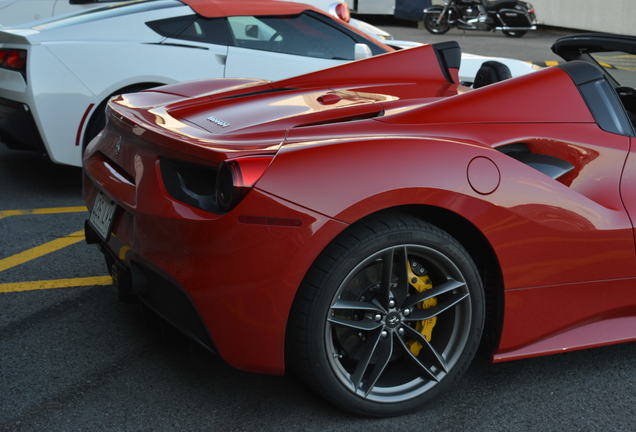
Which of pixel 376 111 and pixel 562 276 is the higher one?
pixel 376 111

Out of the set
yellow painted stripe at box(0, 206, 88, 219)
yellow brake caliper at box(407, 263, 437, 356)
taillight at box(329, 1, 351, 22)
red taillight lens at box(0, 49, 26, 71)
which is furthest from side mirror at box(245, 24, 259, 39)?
yellow brake caliper at box(407, 263, 437, 356)

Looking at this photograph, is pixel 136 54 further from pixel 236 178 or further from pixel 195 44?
pixel 236 178

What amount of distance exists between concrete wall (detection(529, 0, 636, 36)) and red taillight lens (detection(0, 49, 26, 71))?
1669 cm

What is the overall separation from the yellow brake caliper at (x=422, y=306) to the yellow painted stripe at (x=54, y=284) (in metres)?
1.77

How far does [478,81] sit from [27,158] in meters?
4.47

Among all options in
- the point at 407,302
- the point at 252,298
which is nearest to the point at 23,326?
the point at 252,298

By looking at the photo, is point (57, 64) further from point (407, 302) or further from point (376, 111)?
point (407, 302)

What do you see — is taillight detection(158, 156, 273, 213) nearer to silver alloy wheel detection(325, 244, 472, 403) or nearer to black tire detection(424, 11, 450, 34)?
silver alloy wheel detection(325, 244, 472, 403)

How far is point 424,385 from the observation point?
2.89m

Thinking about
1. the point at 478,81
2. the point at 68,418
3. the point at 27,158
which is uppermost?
the point at 478,81

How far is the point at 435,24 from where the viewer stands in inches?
782

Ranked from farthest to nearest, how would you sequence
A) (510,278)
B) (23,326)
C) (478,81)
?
(478,81) → (23,326) → (510,278)

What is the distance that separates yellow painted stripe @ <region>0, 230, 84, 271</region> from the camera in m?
4.45

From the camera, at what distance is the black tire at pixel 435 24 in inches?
779
